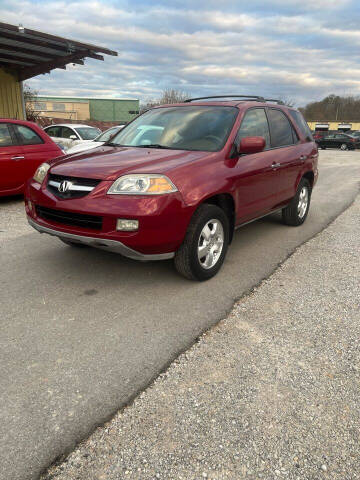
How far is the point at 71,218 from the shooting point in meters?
3.38

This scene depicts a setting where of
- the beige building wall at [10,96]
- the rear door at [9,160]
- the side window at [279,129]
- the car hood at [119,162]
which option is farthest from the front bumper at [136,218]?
the beige building wall at [10,96]

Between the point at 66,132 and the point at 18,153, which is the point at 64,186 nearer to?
the point at 18,153

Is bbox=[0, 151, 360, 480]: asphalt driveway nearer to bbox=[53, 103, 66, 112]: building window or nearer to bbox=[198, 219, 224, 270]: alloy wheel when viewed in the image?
bbox=[198, 219, 224, 270]: alloy wheel

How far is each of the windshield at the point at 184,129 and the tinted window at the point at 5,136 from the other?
2.97m

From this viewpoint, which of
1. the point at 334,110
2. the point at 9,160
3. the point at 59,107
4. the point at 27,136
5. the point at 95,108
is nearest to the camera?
the point at 9,160

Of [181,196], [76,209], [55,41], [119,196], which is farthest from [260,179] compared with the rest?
[55,41]

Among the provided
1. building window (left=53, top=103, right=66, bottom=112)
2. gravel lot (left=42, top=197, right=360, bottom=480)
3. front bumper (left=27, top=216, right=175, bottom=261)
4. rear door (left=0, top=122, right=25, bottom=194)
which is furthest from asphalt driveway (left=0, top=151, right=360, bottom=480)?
building window (left=53, top=103, right=66, bottom=112)

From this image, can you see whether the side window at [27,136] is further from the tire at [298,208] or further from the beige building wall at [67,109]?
the beige building wall at [67,109]

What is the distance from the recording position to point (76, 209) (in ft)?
10.7

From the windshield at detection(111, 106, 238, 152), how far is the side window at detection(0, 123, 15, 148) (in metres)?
2.97

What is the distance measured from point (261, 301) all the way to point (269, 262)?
1.07m

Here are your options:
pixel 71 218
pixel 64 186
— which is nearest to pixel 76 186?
pixel 64 186

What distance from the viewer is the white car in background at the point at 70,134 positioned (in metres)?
11.4

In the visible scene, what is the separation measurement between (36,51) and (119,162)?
1023 cm
